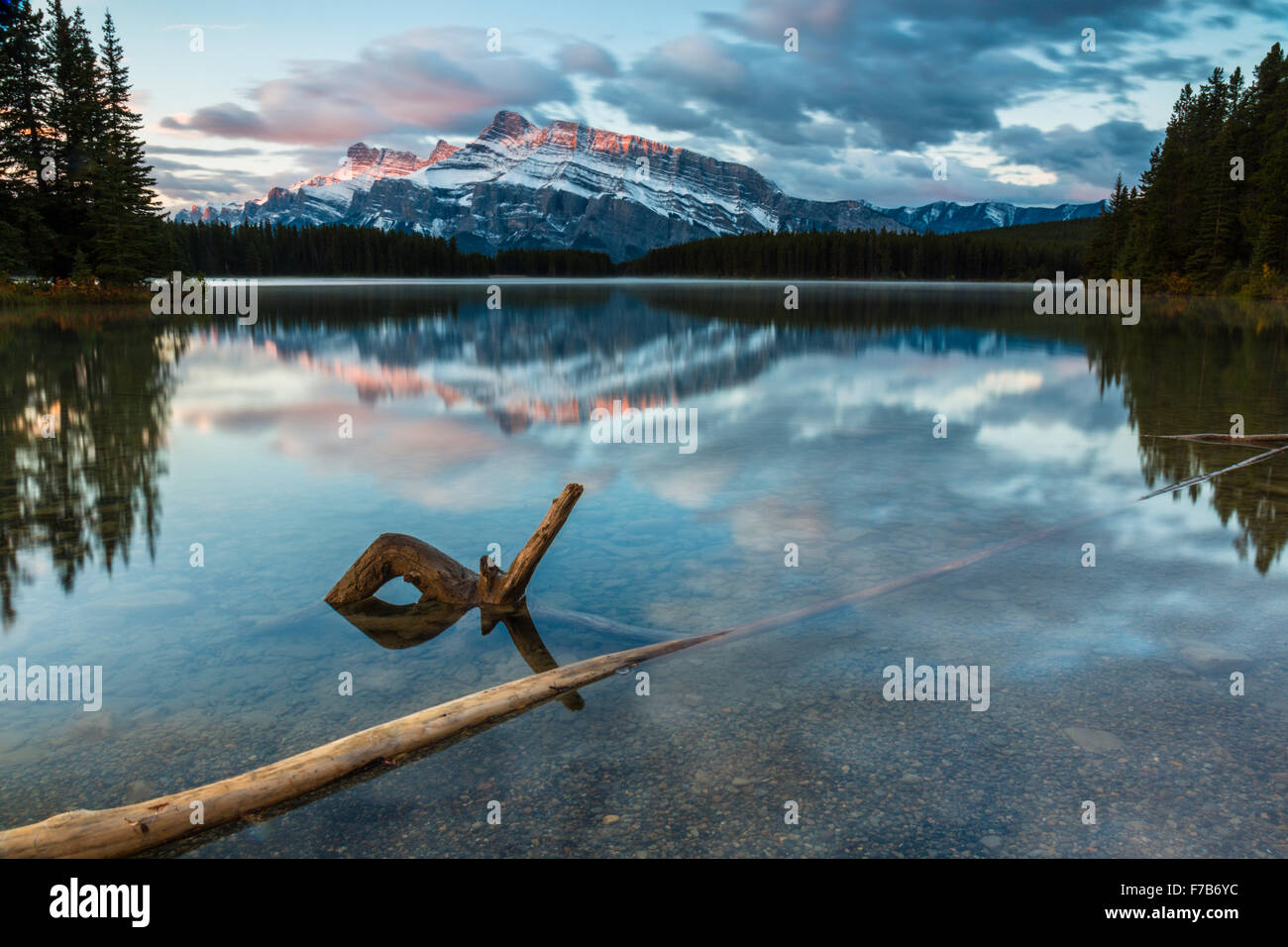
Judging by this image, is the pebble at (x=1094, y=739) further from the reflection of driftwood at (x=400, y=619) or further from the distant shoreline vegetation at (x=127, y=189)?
the distant shoreline vegetation at (x=127, y=189)

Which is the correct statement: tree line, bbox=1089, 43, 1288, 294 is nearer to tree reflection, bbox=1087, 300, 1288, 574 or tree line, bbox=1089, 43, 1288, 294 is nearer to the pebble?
tree reflection, bbox=1087, 300, 1288, 574

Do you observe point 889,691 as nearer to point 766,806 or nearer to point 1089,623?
point 766,806

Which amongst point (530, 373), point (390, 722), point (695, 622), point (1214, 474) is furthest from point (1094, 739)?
point (530, 373)

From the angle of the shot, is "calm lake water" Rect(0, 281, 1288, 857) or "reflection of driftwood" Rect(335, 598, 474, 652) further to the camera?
"reflection of driftwood" Rect(335, 598, 474, 652)

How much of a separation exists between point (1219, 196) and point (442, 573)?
92.2 m

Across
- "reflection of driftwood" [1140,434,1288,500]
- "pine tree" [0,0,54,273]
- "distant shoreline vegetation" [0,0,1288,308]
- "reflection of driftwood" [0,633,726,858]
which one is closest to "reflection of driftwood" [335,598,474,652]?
"reflection of driftwood" [0,633,726,858]

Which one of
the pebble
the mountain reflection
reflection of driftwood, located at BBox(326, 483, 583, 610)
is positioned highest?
the mountain reflection

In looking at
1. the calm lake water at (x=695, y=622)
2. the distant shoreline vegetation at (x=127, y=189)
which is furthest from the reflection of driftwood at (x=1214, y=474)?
the distant shoreline vegetation at (x=127, y=189)

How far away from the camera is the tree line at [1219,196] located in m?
74.3

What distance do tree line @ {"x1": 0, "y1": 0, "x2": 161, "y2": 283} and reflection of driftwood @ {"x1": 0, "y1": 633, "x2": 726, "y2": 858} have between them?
225 feet

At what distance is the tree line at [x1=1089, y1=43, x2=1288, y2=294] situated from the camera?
2926 inches
